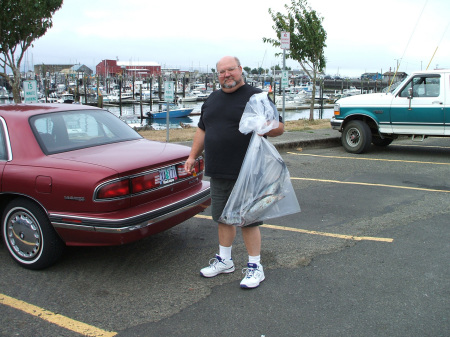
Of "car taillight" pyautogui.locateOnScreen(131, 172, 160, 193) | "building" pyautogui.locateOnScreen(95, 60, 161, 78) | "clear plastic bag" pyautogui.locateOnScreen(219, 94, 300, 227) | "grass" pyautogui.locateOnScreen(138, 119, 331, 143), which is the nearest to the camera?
"clear plastic bag" pyautogui.locateOnScreen(219, 94, 300, 227)

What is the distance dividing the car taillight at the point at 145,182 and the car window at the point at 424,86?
7.89 metres

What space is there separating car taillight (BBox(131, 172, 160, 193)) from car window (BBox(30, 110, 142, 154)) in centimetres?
87

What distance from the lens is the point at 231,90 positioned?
11.6 feet

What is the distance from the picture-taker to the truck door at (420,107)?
32.0 feet

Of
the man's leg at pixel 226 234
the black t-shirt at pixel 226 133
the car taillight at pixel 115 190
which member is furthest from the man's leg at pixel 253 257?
the car taillight at pixel 115 190

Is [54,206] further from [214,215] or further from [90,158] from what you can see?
[214,215]

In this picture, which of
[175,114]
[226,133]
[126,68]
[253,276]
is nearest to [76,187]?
[226,133]

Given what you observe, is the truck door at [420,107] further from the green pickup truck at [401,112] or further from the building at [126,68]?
the building at [126,68]

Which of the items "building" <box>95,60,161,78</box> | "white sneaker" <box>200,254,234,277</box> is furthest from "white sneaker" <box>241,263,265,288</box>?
"building" <box>95,60,161,78</box>

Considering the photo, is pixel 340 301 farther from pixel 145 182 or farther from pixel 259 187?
pixel 145 182

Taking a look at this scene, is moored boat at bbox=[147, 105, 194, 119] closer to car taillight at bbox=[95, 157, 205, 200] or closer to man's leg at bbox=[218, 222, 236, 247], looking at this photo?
car taillight at bbox=[95, 157, 205, 200]

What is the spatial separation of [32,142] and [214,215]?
Result: 184 cm

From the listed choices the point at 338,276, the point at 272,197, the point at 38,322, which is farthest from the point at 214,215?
the point at 38,322

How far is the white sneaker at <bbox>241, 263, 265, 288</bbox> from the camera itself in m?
3.68
